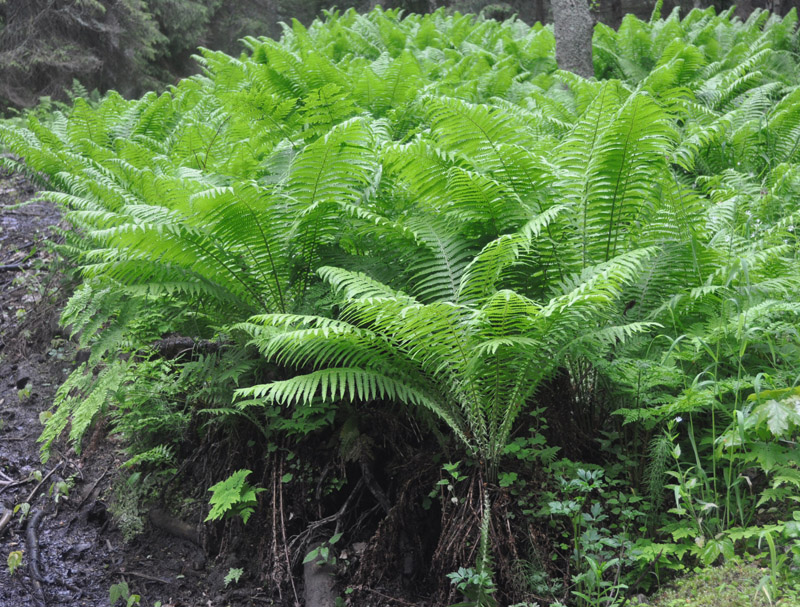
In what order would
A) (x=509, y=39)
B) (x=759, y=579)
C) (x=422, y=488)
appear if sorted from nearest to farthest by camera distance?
(x=759, y=579) < (x=422, y=488) < (x=509, y=39)

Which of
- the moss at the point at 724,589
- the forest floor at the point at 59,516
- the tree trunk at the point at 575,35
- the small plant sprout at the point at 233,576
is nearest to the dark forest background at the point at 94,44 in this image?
the tree trunk at the point at 575,35

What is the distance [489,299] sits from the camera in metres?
2.29

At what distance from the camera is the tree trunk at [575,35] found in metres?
6.67

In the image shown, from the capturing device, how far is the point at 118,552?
3312 millimetres

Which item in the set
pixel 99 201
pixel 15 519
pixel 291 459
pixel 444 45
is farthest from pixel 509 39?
pixel 15 519

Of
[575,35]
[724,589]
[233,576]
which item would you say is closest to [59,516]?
[233,576]

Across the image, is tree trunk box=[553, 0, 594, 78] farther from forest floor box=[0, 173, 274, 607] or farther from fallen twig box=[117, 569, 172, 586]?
fallen twig box=[117, 569, 172, 586]

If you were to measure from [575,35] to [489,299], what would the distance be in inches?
213

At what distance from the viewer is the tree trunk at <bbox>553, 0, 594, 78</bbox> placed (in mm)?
6672

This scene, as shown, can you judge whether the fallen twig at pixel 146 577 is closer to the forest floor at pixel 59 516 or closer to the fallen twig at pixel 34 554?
the forest floor at pixel 59 516

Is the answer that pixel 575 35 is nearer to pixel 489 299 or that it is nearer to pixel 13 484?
pixel 489 299

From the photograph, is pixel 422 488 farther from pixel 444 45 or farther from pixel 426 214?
pixel 444 45

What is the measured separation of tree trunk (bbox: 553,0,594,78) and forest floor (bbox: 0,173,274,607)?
521 cm

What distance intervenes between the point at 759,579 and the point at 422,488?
124 centimetres
